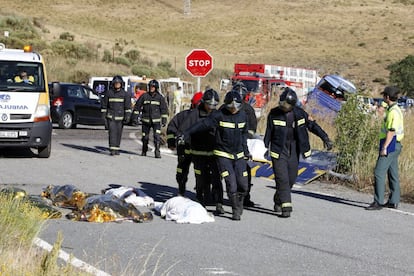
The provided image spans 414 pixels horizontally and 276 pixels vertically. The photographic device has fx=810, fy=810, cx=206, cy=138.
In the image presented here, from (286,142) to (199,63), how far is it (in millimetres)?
11240

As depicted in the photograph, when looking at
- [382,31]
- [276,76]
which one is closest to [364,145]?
[276,76]

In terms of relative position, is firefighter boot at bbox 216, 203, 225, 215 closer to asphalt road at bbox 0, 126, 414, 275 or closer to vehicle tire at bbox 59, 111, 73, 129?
asphalt road at bbox 0, 126, 414, 275

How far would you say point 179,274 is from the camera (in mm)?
7141

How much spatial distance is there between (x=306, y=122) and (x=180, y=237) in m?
2.83

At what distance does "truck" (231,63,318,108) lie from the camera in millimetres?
28784

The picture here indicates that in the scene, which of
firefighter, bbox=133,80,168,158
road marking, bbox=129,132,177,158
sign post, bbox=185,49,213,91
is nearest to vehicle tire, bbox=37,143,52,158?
firefighter, bbox=133,80,168,158

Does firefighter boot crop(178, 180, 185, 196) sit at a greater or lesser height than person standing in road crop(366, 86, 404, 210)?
lesser

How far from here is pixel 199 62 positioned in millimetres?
21750

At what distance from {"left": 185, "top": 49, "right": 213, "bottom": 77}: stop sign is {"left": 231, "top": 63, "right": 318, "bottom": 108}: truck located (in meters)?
3.29

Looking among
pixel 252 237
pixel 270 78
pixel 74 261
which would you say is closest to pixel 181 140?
pixel 252 237

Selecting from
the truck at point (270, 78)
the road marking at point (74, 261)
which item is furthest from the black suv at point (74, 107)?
the road marking at point (74, 261)

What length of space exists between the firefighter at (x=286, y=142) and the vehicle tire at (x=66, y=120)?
16.8 meters

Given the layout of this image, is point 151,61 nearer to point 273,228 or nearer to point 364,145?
point 364,145

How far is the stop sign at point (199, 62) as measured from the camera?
2164 centimetres
